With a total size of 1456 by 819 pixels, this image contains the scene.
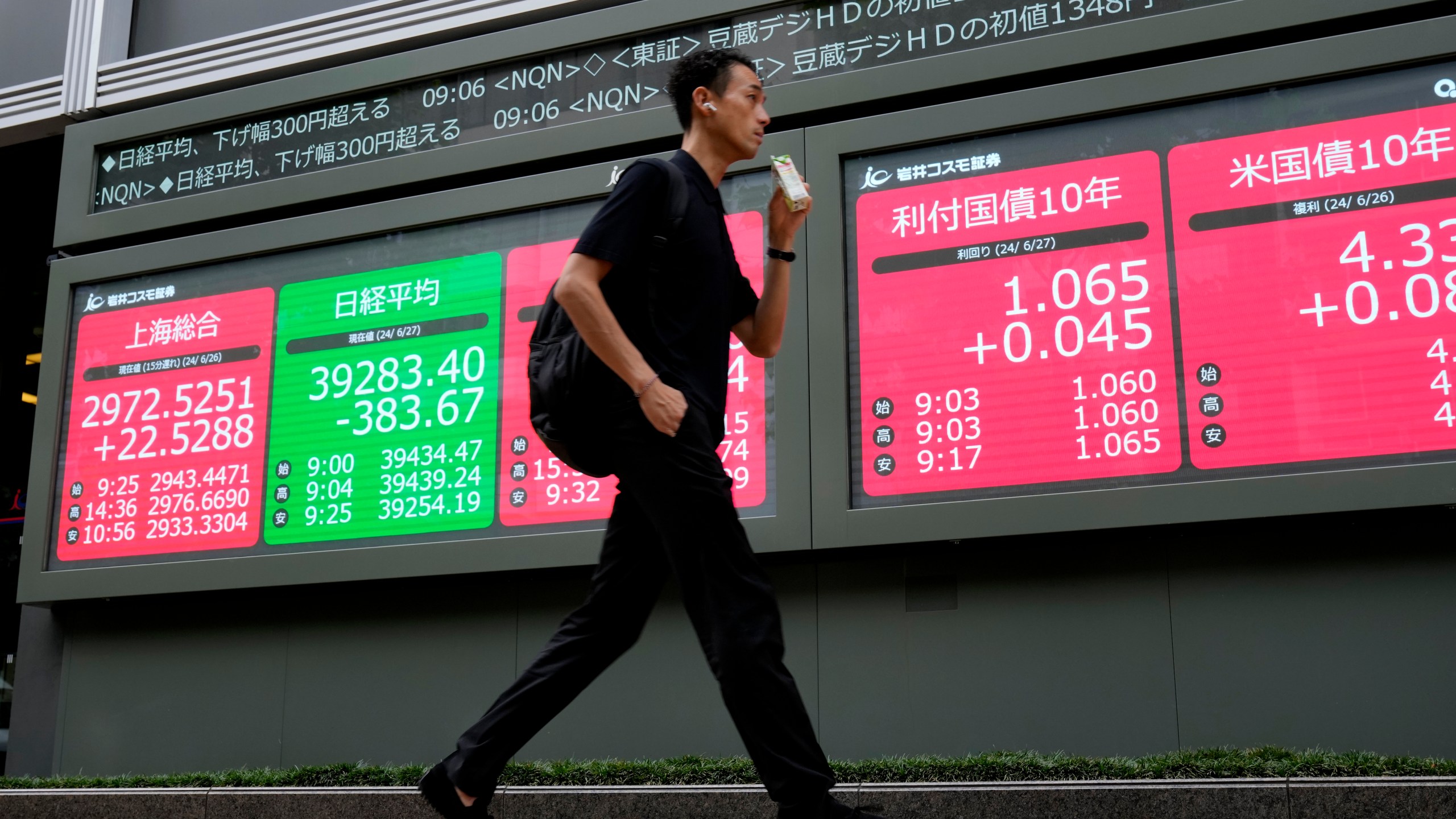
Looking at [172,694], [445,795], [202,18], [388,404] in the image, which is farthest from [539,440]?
[202,18]

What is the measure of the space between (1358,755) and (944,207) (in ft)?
7.64

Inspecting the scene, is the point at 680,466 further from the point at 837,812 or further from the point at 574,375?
the point at 837,812

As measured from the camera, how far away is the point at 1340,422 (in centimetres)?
438

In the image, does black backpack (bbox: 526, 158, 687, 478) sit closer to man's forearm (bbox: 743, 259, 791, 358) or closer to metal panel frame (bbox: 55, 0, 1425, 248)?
man's forearm (bbox: 743, 259, 791, 358)

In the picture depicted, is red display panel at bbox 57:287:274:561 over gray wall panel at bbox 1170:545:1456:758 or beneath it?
over

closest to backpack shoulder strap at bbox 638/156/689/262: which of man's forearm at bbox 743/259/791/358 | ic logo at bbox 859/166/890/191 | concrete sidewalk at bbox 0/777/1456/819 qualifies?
man's forearm at bbox 743/259/791/358

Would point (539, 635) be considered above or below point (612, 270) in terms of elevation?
below

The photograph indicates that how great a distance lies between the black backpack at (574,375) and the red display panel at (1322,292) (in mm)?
2311

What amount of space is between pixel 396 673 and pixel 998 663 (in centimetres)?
253

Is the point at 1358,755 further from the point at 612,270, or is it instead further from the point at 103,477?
the point at 103,477

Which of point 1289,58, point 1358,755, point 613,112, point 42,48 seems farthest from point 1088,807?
point 42,48

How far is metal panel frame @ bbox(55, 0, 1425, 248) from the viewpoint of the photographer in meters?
4.94

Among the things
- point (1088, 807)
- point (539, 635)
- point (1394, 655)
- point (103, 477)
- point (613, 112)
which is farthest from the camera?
point (103, 477)

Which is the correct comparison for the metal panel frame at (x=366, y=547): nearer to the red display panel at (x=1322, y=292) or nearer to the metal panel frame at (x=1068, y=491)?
the metal panel frame at (x=1068, y=491)
